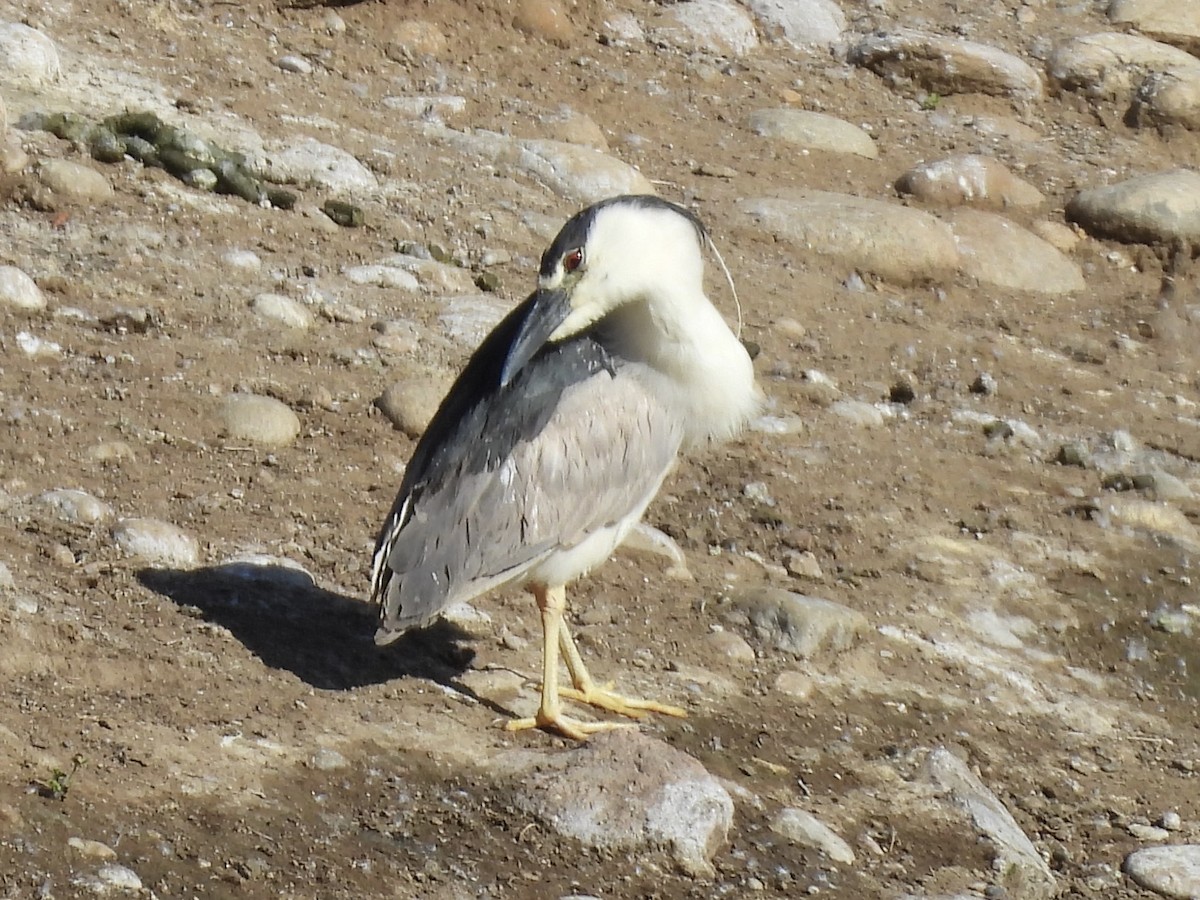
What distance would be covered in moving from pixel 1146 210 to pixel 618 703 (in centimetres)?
668

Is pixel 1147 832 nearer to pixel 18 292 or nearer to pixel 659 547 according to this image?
pixel 659 547

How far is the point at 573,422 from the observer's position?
5.14 metres

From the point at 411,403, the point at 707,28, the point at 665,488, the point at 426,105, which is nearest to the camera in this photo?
the point at 411,403

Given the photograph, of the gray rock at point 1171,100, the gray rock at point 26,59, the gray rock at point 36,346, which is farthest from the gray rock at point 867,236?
the gray rock at point 36,346

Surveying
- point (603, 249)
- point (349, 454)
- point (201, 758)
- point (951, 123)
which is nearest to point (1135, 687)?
point (603, 249)

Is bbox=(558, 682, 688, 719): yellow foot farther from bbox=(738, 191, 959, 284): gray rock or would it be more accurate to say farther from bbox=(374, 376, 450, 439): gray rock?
bbox=(738, 191, 959, 284): gray rock

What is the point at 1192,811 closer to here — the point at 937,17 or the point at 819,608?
the point at 819,608

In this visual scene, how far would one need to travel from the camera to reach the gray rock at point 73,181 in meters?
7.53

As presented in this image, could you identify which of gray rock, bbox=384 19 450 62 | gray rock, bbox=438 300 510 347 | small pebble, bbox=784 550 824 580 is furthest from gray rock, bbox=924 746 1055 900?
gray rock, bbox=384 19 450 62

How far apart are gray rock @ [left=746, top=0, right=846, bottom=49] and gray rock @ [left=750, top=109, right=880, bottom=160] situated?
1.23 metres

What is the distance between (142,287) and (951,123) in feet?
21.8

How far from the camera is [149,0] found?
987 centimetres

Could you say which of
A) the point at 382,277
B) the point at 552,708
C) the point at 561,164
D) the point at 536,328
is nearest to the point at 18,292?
the point at 382,277

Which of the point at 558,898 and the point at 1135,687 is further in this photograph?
the point at 1135,687
